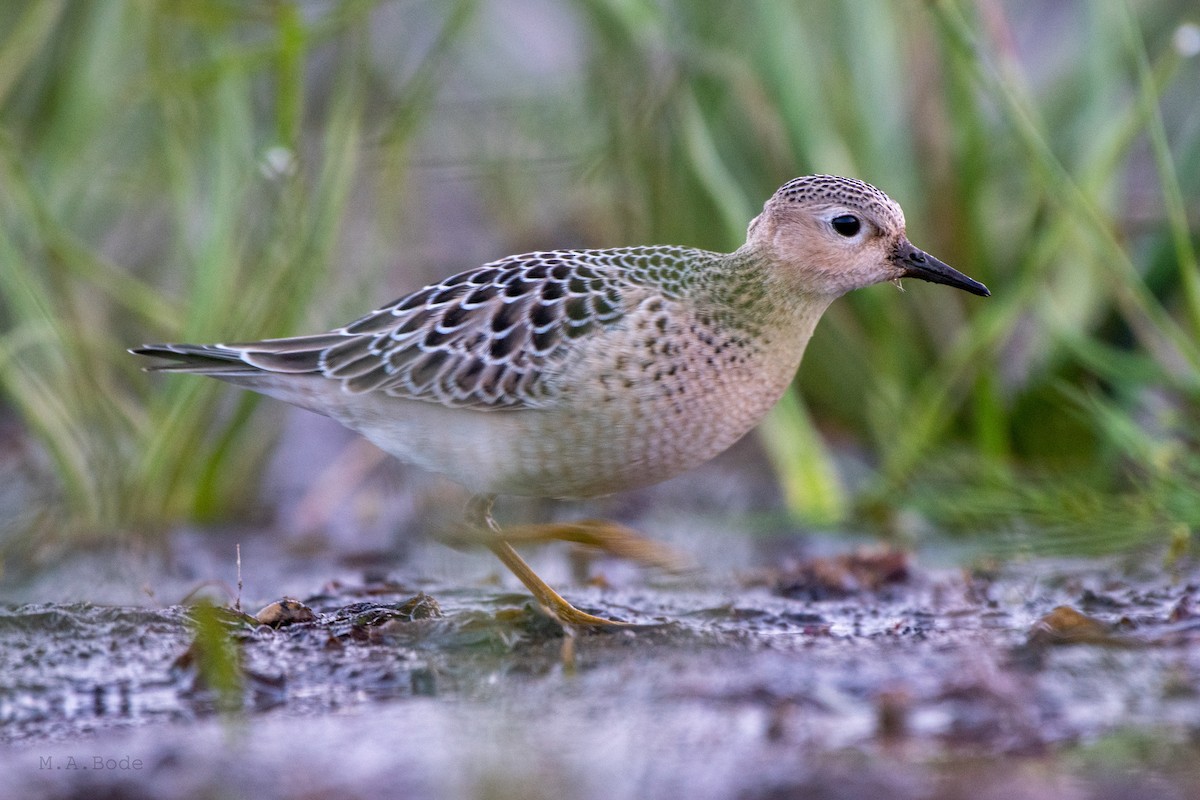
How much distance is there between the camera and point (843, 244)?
4859 mm

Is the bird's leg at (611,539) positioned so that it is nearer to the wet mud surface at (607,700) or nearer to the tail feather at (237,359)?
the wet mud surface at (607,700)

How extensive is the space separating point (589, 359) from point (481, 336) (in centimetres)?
51

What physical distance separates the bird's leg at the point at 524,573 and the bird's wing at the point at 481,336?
1.35 feet

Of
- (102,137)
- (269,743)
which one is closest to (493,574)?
(269,743)

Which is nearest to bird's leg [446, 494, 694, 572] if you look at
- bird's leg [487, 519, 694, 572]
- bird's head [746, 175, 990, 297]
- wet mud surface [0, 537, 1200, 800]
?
bird's leg [487, 519, 694, 572]

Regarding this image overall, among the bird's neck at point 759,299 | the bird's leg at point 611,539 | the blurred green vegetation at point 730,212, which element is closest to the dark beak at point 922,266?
the bird's neck at point 759,299

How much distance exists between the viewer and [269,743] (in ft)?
11.5

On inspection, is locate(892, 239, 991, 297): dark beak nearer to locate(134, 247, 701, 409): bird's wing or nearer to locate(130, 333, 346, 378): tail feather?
locate(134, 247, 701, 409): bird's wing

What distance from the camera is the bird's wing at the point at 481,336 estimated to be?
4.80 meters

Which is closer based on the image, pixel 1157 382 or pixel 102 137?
pixel 1157 382

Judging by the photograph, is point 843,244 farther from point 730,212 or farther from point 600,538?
point 730,212

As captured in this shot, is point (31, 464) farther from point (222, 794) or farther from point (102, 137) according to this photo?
point (222, 794)

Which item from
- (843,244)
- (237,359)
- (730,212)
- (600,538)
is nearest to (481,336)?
(600,538)

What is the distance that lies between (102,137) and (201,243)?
1396 millimetres
